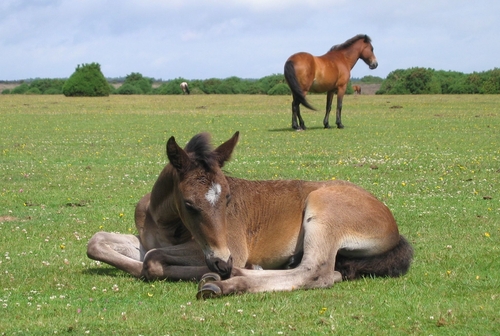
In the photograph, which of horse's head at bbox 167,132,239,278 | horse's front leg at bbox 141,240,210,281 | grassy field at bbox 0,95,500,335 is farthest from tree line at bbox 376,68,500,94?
horse's head at bbox 167,132,239,278

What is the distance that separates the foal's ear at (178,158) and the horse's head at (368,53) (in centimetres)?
2568

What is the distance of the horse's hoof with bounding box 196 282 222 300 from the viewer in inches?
246

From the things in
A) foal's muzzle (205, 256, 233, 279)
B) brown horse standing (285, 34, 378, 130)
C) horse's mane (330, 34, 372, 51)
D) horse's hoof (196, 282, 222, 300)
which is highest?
horse's mane (330, 34, 372, 51)

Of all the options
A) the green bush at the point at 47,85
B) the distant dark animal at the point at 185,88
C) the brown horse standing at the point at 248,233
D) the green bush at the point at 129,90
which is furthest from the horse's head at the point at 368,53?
the green bush at the point at 47,85

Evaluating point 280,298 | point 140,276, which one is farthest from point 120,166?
point 280,298

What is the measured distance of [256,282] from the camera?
656 centimetres

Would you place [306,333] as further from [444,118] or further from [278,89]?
[278,89]

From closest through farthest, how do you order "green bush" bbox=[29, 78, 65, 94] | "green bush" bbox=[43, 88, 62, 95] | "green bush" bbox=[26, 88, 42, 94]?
1. "green bush" bbox=[43, 88, 62, 95]
2. "green bush" bbox=[26, 88, 42, 94]
3. "green bush" bbox=[29, 78, 65, 94]

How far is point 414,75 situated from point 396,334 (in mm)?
65696

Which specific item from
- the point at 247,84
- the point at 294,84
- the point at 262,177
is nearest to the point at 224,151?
the point at 262,177

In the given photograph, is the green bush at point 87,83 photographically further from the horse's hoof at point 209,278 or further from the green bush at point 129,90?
the horse's hoof at point 209,278

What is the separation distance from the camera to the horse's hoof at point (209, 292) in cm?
624

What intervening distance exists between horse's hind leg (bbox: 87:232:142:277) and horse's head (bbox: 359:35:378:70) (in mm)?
24853

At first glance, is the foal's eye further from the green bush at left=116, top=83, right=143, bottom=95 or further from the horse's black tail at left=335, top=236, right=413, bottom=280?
the green bush at left=116, top=83, right=143, bottom=95
